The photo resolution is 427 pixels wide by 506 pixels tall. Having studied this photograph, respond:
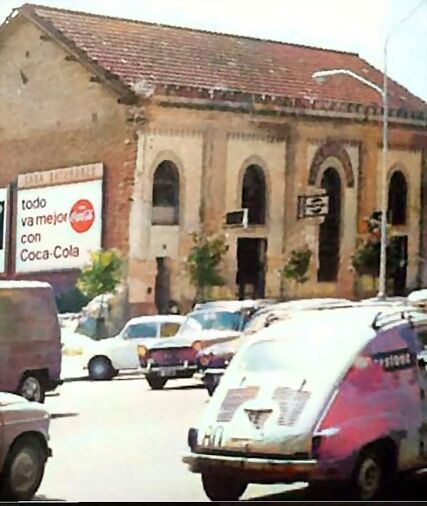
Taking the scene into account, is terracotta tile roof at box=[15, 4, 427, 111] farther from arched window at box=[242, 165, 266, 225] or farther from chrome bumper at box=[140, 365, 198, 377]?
chrome bumper at box=[140, 365, 198, 377]

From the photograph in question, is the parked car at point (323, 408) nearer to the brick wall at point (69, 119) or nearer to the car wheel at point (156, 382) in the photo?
the car wheel at point (156, 382)

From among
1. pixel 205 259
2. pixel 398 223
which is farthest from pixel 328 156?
pixel 205 259

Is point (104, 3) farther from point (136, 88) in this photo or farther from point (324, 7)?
point (324, 7)

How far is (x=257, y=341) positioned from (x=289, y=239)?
43cm

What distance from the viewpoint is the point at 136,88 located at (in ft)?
15.8

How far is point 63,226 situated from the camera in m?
4.92

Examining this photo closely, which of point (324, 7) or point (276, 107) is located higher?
point (324, 7)

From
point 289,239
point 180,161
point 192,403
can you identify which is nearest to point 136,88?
point 180,161

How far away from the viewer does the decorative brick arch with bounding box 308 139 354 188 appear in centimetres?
491

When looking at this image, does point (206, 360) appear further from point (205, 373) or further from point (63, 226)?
point (63, 226)

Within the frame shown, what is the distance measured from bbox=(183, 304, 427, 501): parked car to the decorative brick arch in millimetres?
509

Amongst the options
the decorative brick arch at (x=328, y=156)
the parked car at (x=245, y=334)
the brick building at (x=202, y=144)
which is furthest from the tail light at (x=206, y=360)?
the decorative brick arch at (x=328, y=156)

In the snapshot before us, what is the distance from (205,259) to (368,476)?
3.08 ft

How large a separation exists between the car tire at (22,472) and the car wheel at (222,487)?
54 centimetres
